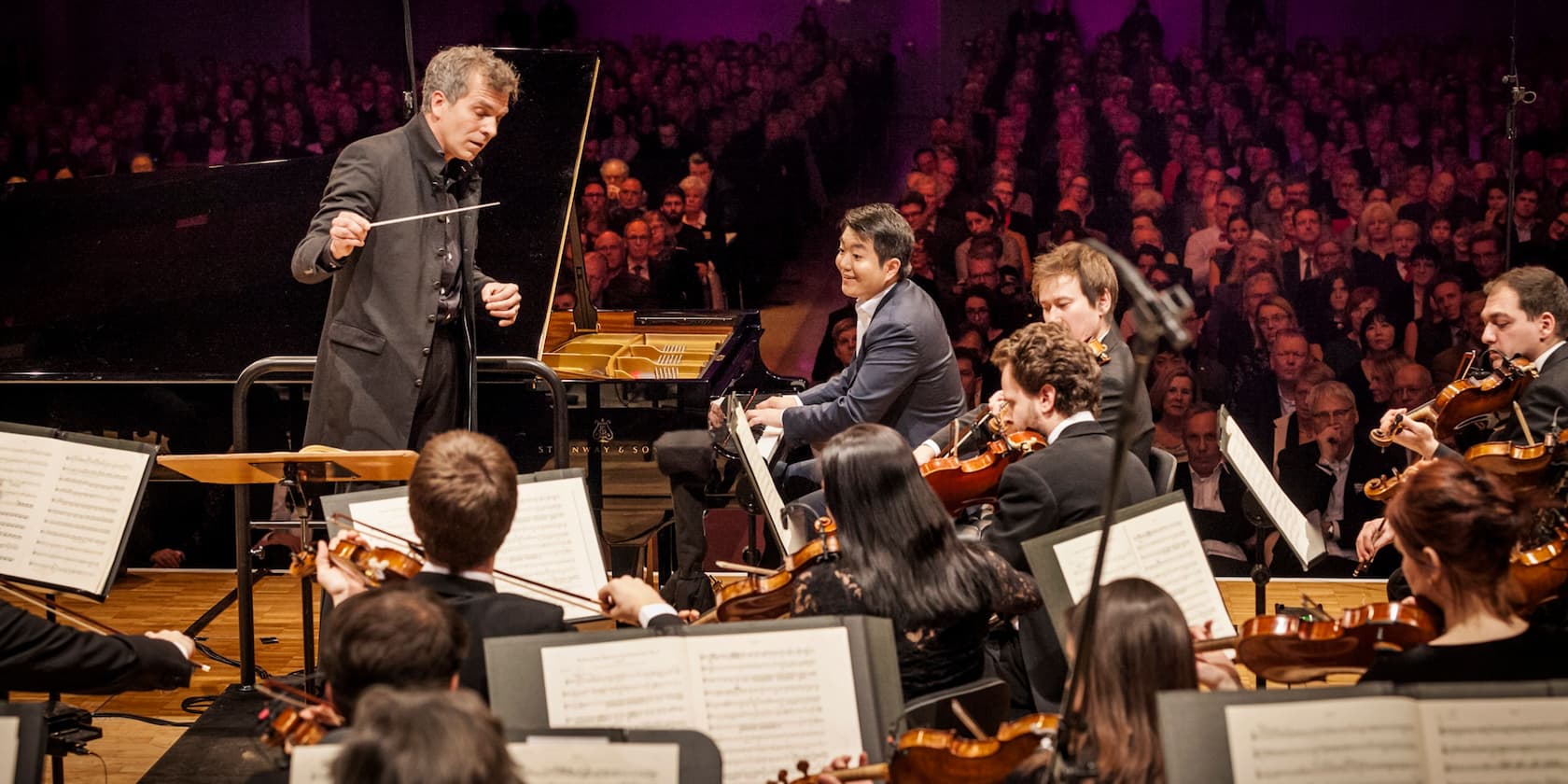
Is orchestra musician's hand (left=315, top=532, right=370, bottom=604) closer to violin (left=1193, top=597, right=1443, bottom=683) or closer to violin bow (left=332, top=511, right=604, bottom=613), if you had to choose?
violin bow (left=332, top=511, right=604, bottom=613)

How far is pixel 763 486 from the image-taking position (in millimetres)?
3977

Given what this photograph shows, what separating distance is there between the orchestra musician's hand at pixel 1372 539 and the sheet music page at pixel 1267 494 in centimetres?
21

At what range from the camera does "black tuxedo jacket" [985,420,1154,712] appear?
334 centimetres

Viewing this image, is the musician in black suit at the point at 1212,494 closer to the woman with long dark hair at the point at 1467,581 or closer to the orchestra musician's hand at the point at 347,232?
the woman with long dark hair at the point at 1467,581

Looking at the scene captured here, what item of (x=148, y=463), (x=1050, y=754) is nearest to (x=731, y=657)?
(x=1050, y=754)

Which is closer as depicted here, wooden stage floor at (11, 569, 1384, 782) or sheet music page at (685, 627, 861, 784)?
sheet music page at (685, 627, 861, 784)

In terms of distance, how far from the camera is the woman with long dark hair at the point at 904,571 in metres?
2.89

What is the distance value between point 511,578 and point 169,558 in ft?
13.2

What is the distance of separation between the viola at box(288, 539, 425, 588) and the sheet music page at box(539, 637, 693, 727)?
592 mm

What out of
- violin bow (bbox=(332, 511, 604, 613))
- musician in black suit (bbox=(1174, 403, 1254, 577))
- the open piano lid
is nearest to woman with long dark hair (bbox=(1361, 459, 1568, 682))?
violin bow (bbox=(332, 511, 604, 613))

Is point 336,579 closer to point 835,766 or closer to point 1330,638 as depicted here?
point 835,766

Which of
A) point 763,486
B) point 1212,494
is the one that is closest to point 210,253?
point 763,486

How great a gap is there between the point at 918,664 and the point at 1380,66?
5.48 m

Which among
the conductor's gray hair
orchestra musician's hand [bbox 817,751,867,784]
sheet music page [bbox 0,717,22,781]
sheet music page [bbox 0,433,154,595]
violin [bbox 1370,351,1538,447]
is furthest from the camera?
violin [bbox 1370,351,1538,447]
